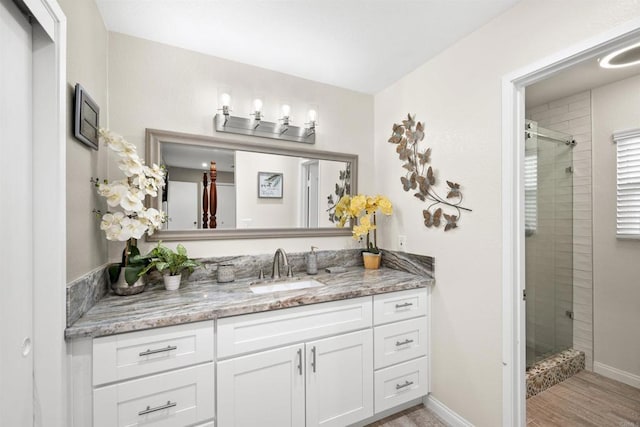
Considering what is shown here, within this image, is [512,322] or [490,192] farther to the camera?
[490,192]

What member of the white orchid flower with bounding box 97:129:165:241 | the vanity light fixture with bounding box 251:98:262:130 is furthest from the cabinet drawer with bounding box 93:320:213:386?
the vanity light fixture with bounding box 251:98:262:130

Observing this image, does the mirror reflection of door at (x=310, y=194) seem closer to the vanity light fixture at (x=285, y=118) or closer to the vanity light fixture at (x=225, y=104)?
the vanity light fixture at (x=285, y=118)

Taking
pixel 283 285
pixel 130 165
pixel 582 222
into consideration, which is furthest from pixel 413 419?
pixel 130 165

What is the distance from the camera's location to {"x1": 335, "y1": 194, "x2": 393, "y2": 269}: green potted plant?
2180 mm

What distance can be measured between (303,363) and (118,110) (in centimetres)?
179

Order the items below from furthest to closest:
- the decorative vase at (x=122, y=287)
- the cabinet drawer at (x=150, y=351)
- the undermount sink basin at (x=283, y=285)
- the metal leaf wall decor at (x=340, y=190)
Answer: the metal leaf wall decor at (x=340, y=190) → the undermount sink basin at (x=283, y=285) → the decorative vase at (x=122, y=287) → the cabinet drawer at (x=150, y=351)

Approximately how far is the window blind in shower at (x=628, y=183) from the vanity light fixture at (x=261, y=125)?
236cm

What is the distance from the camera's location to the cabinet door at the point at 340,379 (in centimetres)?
153

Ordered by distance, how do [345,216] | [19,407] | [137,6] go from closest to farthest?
1. [19,407]
2. [137,6]
3. [345,216]

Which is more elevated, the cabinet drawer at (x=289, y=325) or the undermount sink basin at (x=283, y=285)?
the undermount sink basin at (x=283, y=285)

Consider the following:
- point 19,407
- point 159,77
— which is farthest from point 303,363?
point 159,77

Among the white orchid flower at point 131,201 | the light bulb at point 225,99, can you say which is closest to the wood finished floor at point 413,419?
the white orchid flower at point 131,201

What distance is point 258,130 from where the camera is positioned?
202cm

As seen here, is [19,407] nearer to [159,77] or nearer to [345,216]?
[159,77]
